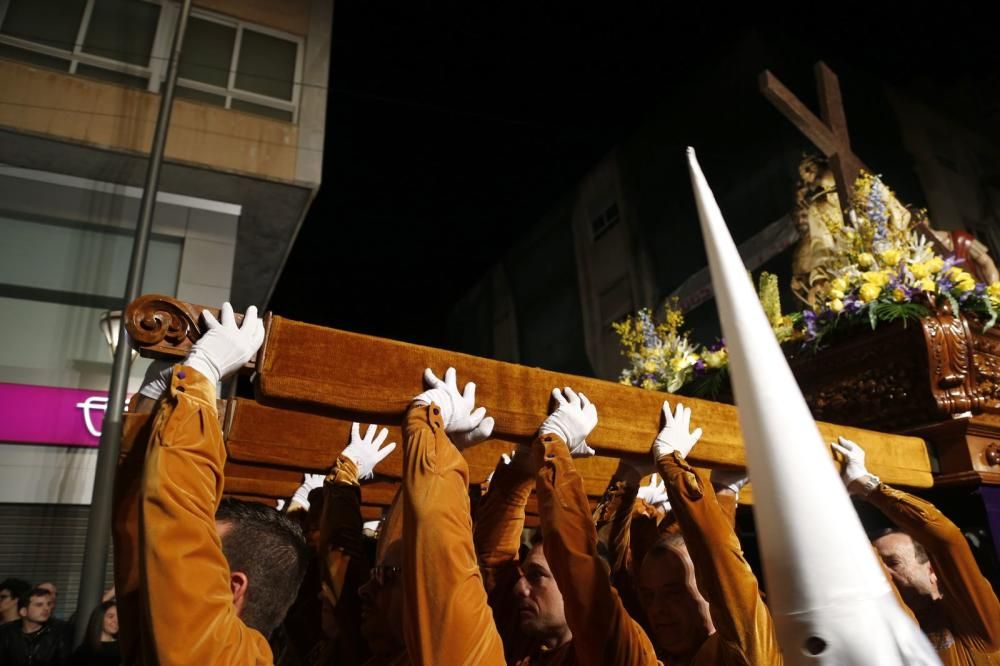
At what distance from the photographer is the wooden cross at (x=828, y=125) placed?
13.3 ft

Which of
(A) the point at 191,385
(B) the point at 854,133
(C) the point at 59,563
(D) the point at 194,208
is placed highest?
(B) the point at 854,133

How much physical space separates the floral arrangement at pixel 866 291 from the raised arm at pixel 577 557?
4.73ft

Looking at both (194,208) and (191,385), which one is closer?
(191,385)

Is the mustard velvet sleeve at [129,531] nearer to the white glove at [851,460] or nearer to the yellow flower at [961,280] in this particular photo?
the white glove at [851,460]

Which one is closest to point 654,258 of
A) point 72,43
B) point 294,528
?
point 72,43

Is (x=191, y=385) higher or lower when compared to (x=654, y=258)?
lower

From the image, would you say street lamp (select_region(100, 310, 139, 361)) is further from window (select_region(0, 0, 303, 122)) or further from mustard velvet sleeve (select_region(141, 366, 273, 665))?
mustard velvet sleeve (select_region(141, 366, 273, 665))

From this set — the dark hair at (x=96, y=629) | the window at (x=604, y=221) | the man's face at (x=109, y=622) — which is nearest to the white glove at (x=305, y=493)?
the dark hair at (x=96, y=629)

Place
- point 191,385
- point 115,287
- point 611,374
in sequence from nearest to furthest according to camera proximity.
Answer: point 191,385 → point 115,287 → point 611,374

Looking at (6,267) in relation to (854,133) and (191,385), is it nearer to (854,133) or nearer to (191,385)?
(191,385)

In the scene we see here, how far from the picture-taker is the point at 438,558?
136cm

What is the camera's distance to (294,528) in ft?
5.63

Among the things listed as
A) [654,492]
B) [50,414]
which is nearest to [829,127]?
[654,492]

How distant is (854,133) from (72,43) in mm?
7894
